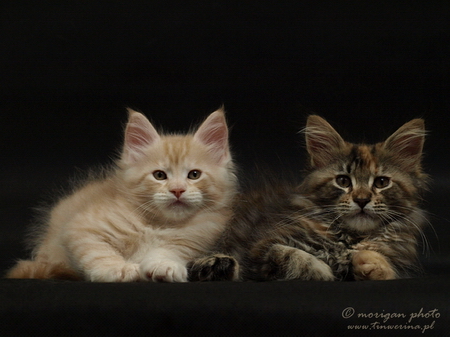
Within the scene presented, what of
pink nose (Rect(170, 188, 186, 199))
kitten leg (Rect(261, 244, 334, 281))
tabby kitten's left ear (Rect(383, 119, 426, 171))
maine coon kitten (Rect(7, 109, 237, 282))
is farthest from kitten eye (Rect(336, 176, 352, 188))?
pink nose (Rect(170, 188, 186, 199))

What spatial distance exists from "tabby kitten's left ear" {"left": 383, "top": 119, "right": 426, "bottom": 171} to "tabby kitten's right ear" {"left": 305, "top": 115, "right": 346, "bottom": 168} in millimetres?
202

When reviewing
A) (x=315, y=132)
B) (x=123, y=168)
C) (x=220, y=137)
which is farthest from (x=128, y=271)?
(x=315, y=132)

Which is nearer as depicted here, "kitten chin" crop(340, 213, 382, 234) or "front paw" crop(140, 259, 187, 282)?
"front paw" crop(140, 259, 187, 282)

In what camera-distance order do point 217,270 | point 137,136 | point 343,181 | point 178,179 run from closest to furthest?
point 217,270 < point 343,181 < point 178,179 < point 137,136

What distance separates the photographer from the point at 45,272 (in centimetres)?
234

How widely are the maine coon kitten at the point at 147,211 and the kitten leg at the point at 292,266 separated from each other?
33 cm

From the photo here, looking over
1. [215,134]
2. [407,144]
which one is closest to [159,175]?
[215,134]

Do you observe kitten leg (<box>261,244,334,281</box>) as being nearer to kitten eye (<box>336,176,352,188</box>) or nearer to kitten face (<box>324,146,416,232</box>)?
kitten face (<box>324,146,416,232</box>)

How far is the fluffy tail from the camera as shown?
7.63ft

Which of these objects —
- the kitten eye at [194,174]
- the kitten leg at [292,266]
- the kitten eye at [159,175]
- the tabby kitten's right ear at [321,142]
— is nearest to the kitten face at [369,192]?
the tabby kitten's right ear at [321,142]

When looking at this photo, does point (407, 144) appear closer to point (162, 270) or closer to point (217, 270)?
point (217, 270)

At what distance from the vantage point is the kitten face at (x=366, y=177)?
91.2 inches

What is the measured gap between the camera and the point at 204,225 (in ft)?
8.38

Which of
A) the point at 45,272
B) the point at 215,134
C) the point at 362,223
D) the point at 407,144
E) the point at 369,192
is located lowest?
the point at 45,272
